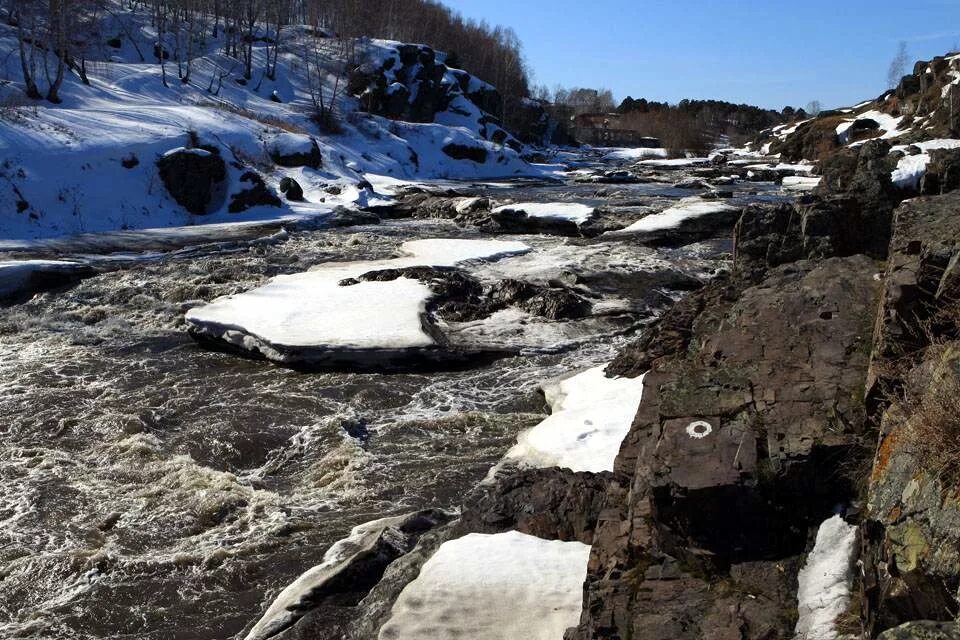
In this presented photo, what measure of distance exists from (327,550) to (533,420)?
147 inches

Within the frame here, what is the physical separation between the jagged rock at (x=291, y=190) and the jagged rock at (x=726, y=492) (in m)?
27.2

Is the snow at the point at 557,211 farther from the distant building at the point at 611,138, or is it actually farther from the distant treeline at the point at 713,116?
the distant treeline at the point at 713,116

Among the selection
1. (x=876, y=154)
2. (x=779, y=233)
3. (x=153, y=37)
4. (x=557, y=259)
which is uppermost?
(x=153, y=37)

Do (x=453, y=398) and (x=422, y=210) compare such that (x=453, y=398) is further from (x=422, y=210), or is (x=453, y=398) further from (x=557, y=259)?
(x=422, y=210)

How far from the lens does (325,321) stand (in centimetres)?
1335

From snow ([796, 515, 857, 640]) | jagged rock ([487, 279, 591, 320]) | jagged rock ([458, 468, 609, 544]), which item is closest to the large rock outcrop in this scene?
snow ([796, 515, 857, 640])

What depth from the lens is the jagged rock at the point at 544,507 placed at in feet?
19.8

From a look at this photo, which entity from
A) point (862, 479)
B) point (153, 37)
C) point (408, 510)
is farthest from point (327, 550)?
point (153, 37)

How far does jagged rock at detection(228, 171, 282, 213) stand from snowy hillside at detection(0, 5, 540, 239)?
0.04 m

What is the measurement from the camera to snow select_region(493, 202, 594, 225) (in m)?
24.8

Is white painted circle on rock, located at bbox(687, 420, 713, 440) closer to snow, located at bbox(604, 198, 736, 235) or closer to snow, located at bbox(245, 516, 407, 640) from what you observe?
snow, located at bbox(245, 516, 407, 640)

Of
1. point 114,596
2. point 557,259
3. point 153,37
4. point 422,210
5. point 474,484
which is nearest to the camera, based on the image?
point 114,596

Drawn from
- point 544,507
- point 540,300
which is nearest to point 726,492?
point 544,507

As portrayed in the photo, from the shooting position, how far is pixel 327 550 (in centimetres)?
706
